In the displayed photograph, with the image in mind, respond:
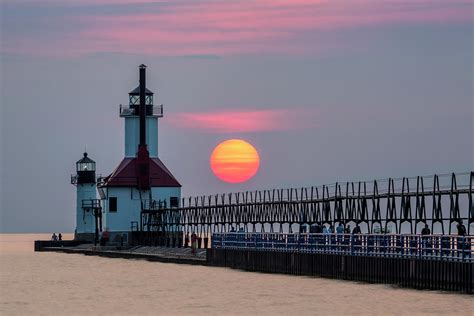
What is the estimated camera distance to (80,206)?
5659 inches

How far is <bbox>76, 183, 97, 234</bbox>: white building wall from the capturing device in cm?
14388

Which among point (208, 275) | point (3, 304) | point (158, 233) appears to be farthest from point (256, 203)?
point (3, 304)

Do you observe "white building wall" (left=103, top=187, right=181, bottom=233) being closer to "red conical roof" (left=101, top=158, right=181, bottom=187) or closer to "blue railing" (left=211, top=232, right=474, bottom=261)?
"red conical roof" (left=101, top=158, right=181, bottom=187)

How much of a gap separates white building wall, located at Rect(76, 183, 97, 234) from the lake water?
50.9 metres

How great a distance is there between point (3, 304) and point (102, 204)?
72.6 meters

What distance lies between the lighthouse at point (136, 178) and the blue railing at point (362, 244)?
139 feet

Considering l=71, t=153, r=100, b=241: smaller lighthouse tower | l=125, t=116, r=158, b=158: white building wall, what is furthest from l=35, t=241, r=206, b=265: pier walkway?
l=125, t=116, r=158, b=158: white building wall

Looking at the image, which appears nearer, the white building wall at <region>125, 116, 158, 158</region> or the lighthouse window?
the lighthouse window

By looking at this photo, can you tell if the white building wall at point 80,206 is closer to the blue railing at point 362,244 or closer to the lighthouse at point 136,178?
Result: the lighthouse at point 136,178

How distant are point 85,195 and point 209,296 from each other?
7867 cm

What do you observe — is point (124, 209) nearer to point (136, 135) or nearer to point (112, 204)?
point (112, 204)

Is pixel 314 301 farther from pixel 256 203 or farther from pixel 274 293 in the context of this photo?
pixel 256 203

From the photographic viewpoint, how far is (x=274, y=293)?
214 feet

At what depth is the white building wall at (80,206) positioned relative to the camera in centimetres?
14388
